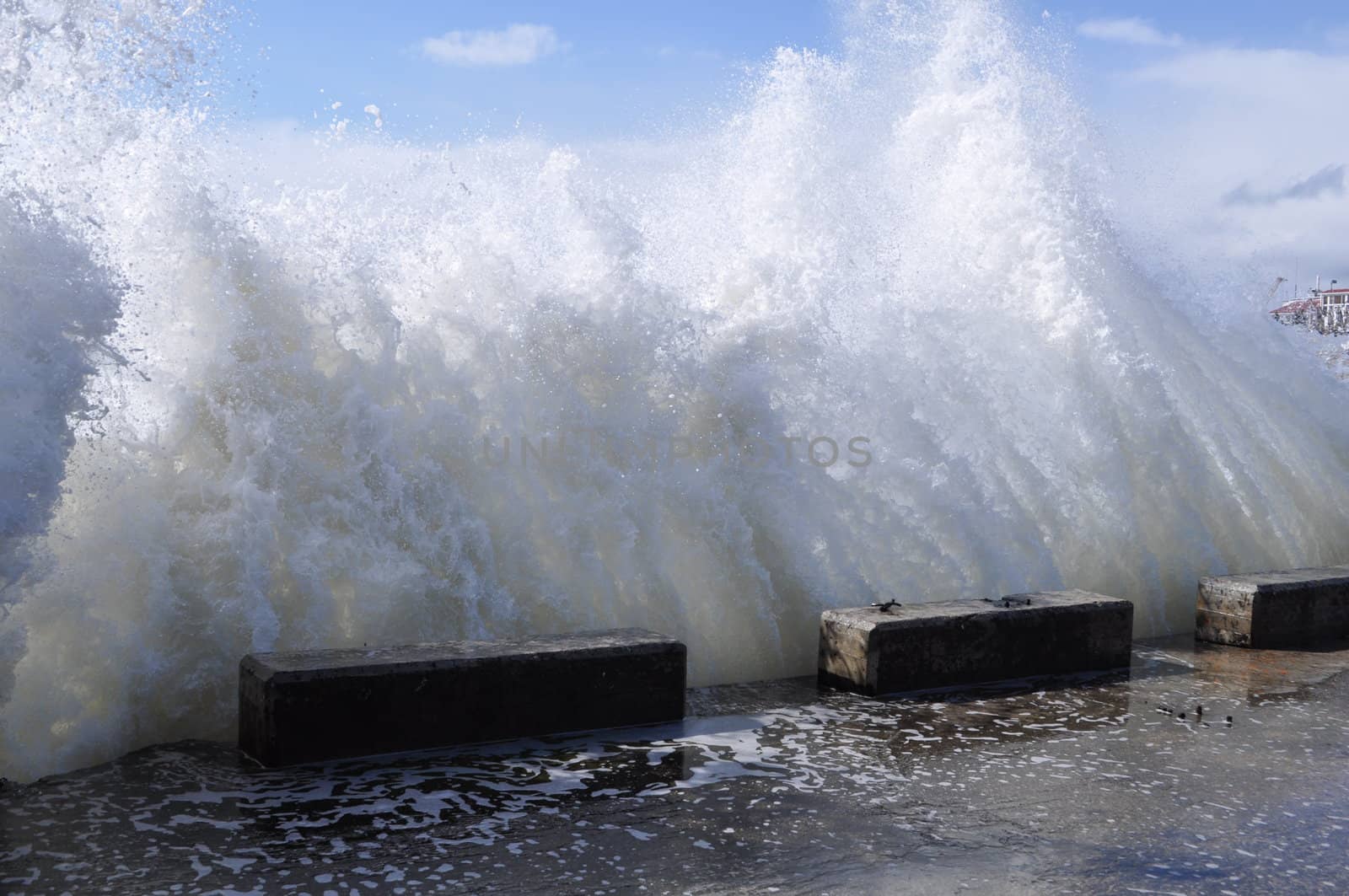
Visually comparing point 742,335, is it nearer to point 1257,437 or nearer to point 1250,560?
point 1250,560

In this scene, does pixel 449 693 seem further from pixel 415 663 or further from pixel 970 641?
pixel 970 641

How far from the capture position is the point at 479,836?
14.4ft

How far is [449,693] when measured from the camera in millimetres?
5492

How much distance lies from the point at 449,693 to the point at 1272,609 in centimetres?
625

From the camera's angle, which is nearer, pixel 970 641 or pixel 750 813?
pixel 750 813

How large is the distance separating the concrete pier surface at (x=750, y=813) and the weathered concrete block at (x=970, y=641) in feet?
1.34

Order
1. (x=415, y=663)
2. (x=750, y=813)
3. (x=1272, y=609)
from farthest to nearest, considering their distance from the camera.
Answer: (x=1272, y=609)
(x=415, y=663)
(x=750, y=813)

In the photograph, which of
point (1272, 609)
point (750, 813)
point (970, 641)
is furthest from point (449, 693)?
point (1272, 609)

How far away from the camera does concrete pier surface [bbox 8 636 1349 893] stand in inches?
161

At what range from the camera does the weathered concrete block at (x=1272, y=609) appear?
8.77 m

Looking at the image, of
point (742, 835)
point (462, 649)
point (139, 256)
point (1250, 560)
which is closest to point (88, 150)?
point (139, 256)

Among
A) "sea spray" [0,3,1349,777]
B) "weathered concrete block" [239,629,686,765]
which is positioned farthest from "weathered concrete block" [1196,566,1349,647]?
"weathered concrete block" [239,629,686,765]

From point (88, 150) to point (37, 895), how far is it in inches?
163

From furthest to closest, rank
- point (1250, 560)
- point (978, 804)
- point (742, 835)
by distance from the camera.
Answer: point (1250, 560) < point (978, 804) < point (742, 835)
